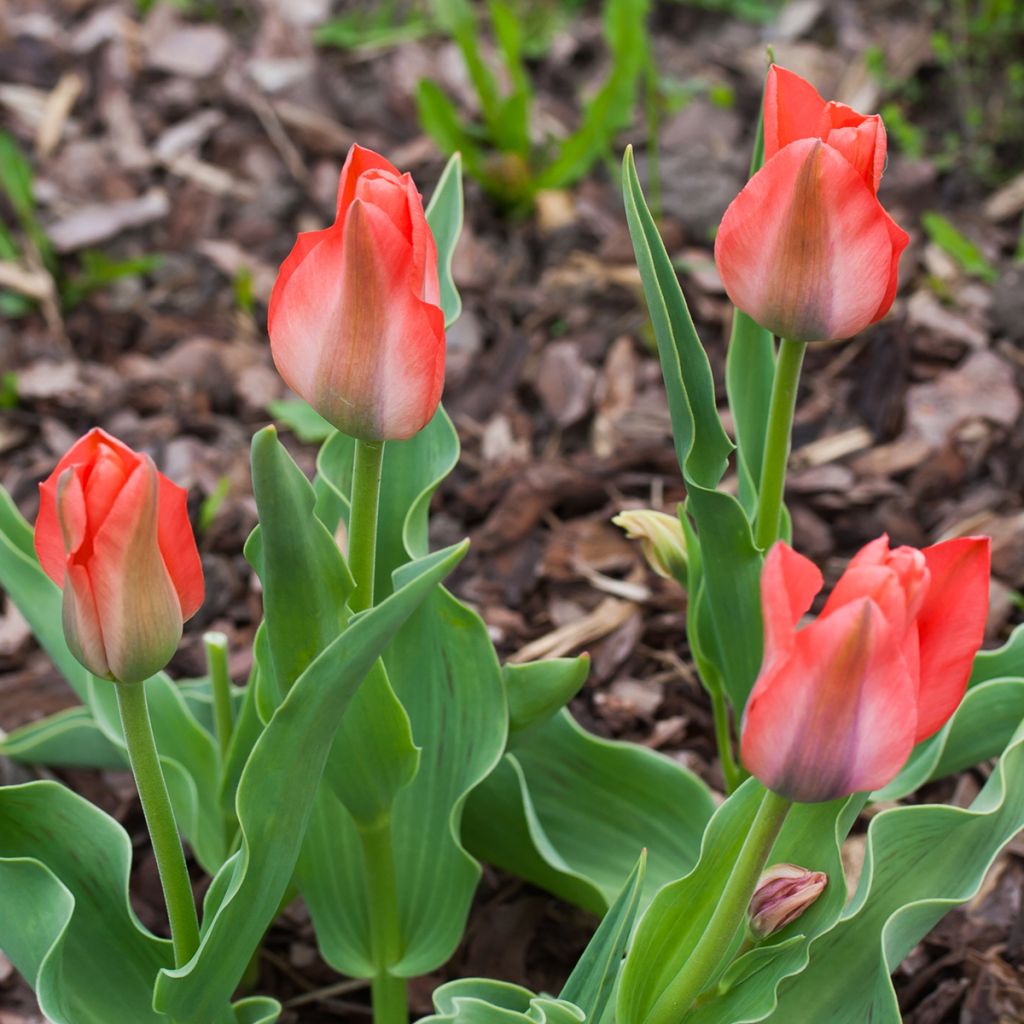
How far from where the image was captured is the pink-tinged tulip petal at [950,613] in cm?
86

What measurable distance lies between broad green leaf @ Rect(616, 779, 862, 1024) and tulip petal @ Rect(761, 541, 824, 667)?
12.0 inches

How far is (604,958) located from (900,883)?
0.26 meters

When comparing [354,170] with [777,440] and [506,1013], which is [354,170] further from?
[506,1013]

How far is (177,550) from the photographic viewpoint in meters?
0.94

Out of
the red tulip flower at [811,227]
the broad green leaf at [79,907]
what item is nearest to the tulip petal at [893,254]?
the red tulip flower at [811,227]

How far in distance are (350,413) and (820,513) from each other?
4.40 ft

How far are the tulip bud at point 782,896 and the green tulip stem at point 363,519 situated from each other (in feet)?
1.27

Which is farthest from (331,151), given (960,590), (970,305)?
(960,590)

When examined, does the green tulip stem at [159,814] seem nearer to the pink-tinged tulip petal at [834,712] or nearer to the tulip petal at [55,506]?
the tulip petal at [55,506]

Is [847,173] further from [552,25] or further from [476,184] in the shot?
[552,25]

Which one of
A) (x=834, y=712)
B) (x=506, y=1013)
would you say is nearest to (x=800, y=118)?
(x=834, y=712)

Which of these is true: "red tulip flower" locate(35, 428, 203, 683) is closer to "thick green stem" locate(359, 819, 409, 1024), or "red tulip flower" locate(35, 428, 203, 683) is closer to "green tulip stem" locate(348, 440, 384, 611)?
"green tulip stem" locate(348, 440, 384, 611)

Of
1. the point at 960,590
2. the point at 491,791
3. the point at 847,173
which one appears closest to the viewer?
the point at 960,590

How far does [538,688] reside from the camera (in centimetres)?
128
